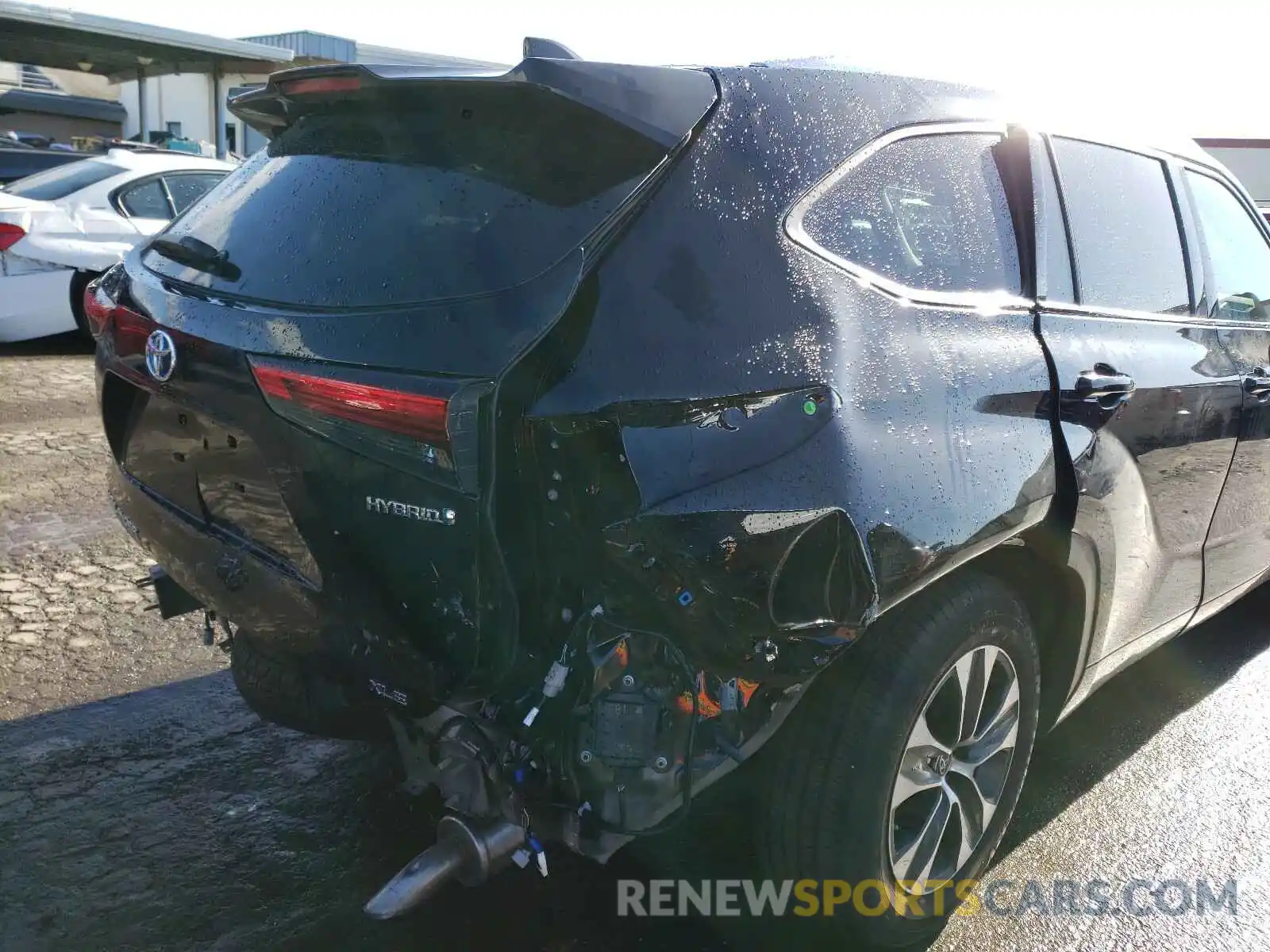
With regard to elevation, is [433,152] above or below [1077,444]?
above

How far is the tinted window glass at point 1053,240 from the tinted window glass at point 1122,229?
0.05m

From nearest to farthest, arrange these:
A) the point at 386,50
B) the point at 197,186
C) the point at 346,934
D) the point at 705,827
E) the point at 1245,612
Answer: the point at 346,934, the point at 705,827, the point at 1245,612, the point at 197,186, the point at 386,50

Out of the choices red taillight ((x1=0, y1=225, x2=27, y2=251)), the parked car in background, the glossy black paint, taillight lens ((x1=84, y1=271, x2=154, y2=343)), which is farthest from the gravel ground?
the parked car in background

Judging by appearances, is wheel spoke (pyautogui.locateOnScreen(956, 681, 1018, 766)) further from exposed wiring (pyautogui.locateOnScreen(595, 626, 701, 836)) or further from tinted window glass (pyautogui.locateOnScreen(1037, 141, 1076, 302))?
tinted window glass (pyautogui.locateOnScreen(1037, 141, 1076, 302))

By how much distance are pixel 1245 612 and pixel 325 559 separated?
14.8 feet

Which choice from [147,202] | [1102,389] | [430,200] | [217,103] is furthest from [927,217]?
[217,103]

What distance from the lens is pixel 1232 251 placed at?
384cm

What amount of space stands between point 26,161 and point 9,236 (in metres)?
3.77

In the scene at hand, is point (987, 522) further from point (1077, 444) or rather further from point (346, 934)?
point (346, 934)

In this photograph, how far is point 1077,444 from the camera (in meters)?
2.64

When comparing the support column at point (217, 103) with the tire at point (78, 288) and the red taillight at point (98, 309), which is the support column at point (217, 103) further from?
the red taillight at point (98, 309)

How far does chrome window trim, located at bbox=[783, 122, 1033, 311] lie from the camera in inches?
89.7

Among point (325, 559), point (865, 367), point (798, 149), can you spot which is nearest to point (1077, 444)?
point (865, 367)

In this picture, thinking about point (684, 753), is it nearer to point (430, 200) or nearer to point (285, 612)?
point (285, 612)
